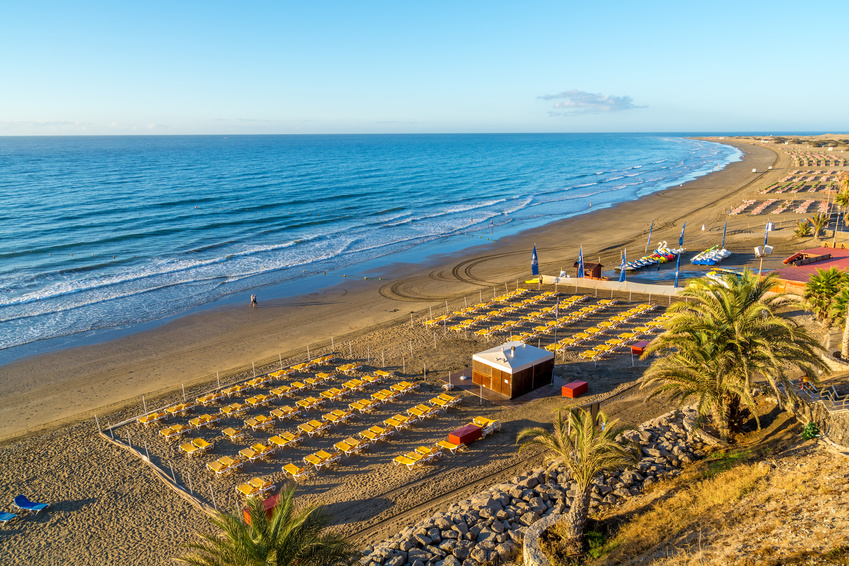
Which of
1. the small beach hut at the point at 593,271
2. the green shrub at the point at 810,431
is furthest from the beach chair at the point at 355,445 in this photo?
the small beach hut at the point at 593,271

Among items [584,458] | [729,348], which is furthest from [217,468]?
[729,348]

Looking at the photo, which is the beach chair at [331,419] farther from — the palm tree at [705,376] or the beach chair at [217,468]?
the palm tree at [705,376]

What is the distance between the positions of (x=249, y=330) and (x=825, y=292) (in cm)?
2855

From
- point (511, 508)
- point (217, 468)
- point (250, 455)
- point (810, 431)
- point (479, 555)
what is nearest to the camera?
point (479, 555)

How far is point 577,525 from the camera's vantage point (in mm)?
11719

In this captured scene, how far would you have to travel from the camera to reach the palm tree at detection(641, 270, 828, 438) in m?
14.0

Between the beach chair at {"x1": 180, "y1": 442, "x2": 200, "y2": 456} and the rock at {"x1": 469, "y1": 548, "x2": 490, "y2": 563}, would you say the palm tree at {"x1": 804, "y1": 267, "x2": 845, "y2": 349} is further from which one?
the beach chair at {"x1": 180, "y1": 442, "x2": 200, "y2": 456}

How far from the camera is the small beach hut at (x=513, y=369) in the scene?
68.0ft

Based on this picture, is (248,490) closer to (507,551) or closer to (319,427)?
(319,427)

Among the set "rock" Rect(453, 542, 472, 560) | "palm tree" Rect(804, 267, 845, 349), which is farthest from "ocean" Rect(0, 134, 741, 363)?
"palm tree" Rect(804, 267, 845, 349)

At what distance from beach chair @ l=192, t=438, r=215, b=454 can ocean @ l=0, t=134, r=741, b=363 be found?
1582 centimetres

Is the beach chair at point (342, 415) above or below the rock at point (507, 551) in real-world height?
below

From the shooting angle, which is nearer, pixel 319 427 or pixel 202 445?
pixel 202 445

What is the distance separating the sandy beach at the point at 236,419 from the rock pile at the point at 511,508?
1356 mm
